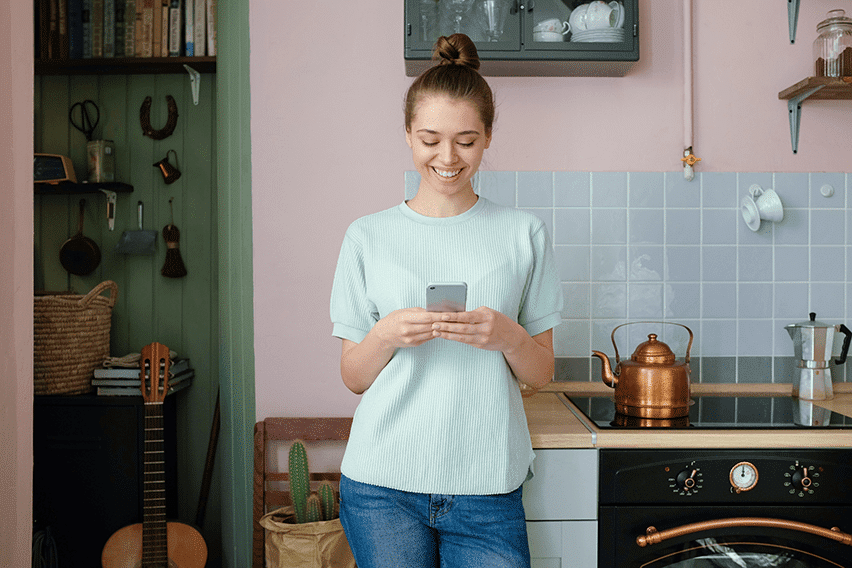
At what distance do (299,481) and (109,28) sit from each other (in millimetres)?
1933

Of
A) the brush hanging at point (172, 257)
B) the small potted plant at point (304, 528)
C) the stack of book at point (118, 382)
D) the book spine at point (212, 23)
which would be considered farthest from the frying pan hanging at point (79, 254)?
the small potted plant at point (304, 528)

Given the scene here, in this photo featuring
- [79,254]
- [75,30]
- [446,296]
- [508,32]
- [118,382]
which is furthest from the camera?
[79,254]

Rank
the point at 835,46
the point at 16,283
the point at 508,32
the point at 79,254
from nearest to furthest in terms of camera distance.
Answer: the point at 16,283
the point at 508,32
the point at 835,46
the point at 79,254

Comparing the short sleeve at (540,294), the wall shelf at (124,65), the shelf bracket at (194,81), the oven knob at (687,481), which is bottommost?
the oven knob at (687,481)

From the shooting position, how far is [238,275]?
199 cm

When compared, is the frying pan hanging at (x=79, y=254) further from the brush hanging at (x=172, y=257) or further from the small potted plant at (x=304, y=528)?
the small potted plant at (x=304, y=528)

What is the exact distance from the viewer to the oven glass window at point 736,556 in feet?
4.62

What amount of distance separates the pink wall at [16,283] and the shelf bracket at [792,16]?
220 centimetres

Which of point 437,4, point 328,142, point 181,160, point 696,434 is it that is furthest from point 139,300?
point 696,434

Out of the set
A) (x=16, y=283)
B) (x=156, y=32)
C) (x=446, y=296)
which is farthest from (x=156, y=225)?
(x=446, y=296)

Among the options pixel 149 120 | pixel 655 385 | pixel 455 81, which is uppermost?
pixel 149 120

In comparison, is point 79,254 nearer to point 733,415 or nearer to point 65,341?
point 65,341

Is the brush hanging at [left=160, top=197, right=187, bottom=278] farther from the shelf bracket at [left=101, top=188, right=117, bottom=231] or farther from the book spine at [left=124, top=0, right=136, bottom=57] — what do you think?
the book spine at [left=124, top=0, right=136, bottom=57]

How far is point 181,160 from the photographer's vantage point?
2.63m
